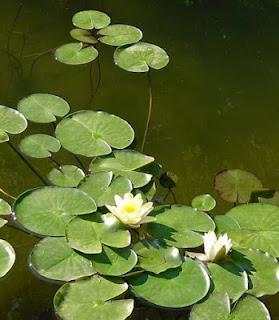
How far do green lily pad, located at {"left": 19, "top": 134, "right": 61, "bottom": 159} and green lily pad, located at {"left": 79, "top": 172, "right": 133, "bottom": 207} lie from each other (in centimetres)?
20

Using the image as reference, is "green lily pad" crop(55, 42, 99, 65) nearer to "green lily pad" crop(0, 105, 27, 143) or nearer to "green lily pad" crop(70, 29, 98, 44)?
"green lily pad" crop(70, 29, 98, 44)

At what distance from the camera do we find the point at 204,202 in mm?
1891

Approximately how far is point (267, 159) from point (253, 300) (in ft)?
2.65

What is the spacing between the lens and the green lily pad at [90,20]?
2.59 m

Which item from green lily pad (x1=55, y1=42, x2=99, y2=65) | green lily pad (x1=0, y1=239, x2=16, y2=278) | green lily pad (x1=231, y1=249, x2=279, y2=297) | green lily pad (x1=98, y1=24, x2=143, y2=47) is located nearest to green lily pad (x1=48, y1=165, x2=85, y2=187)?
green lily pad (x1=0, y1=239, x2=16, y2=278)

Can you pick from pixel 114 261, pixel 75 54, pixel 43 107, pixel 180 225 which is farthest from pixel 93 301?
pixel 75 54

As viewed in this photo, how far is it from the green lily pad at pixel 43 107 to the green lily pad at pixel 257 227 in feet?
2.27

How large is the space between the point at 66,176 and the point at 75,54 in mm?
747

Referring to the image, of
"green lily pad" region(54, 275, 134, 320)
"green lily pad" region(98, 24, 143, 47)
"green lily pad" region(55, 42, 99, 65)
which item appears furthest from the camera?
"green lily pad" region(98, 24, 143, 47)

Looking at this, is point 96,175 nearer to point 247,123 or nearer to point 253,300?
point 253,300

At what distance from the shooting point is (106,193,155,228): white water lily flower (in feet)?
5.40

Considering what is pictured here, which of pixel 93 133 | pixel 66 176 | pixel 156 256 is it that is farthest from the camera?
pixel 93 133

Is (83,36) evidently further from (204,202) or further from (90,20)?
(204,202)

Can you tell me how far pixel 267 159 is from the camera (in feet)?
7.43
